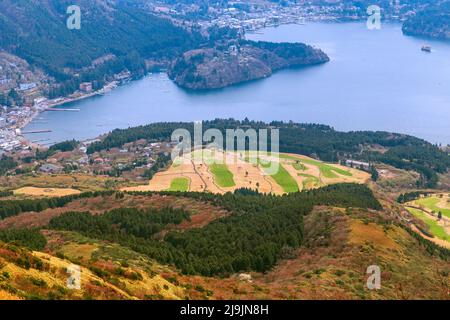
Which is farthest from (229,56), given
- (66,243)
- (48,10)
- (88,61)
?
(66,243)

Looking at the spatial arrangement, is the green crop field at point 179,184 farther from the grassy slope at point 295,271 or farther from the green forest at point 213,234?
the grassy slope at point 295,271

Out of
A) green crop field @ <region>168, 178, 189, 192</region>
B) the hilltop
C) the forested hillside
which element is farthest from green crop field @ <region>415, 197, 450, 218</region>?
the forested hillside

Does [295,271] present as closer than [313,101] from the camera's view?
Yes

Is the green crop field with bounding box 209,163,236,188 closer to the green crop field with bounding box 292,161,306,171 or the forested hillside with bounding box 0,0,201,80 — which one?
the green crop field with bounding box 292,161,306,171

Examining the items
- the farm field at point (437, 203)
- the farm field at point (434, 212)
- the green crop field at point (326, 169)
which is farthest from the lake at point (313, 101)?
the farm field at point (434, 212)

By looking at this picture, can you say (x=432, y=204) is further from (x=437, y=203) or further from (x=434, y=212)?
(x=434, y=212)

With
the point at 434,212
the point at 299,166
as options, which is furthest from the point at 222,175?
the point at 434,212
